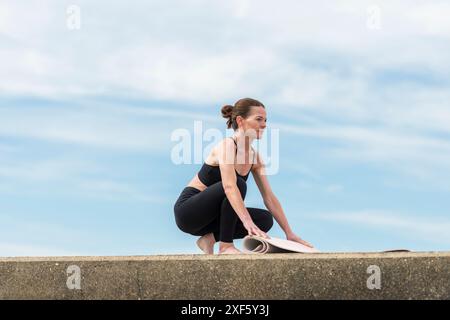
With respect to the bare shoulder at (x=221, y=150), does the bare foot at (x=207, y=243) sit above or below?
below

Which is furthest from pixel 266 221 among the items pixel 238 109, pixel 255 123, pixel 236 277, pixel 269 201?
pixel 236 277

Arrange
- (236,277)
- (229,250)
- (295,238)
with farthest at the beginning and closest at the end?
(295,238), (229,250), (236,277)

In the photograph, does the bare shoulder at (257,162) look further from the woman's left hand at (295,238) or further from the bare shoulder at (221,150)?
the woman's left hand at (295,238)

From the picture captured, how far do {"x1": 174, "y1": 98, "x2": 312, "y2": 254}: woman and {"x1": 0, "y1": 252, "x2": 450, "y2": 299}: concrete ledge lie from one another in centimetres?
51

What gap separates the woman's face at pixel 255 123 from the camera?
6020 mm

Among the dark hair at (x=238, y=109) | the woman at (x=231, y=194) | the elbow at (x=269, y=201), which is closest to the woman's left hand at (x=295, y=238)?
the woman at (x=231, y=194)

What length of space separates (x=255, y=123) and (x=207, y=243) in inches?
41.5

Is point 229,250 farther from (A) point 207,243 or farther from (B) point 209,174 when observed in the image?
(B) point 209,174

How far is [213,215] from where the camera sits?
239 inches

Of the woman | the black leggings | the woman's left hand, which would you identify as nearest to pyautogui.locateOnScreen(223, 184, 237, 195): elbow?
the woman

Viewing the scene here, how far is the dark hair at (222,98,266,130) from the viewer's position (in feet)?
19.8

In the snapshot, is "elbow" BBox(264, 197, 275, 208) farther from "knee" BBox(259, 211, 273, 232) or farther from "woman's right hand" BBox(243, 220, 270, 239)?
"woman's right hand" BBox(243, 220, 270, 239)
